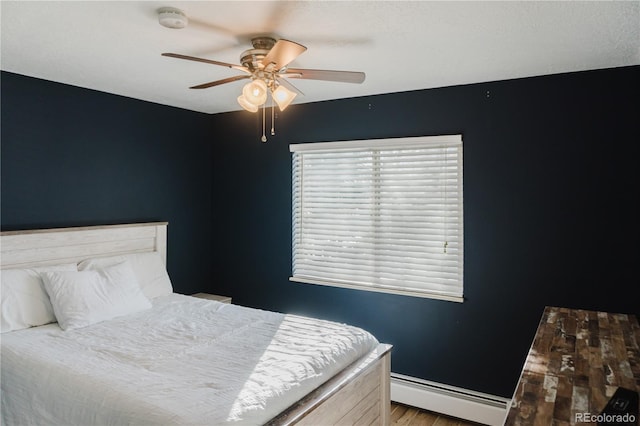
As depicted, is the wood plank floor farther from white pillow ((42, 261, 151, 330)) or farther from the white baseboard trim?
white pillow ((42, 261, 151, 330))

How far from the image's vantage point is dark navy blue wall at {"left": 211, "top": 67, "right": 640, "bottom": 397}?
9.71 feet

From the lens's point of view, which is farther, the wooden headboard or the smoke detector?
the wooden headboard

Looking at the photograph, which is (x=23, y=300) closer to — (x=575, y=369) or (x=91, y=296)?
(x=91, y=296)

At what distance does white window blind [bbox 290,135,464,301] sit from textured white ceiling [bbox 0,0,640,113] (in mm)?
665

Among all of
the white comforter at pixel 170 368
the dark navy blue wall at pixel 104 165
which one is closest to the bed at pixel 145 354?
the white comforter at pixel 170 368

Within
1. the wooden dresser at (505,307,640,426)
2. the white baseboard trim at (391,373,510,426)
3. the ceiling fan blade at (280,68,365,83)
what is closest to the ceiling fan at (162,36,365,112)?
the ceiling fan blade at (280,68,365,83)

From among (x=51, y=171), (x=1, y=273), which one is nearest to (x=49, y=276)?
(x=1, y=273)

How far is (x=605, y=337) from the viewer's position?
2260 millimetres

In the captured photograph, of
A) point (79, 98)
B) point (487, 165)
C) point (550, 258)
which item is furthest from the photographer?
point (79, 98)

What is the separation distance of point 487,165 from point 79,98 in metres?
3.26

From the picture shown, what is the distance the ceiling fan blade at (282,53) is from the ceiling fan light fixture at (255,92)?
0.12 meters

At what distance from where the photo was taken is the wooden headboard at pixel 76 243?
3.15 metres

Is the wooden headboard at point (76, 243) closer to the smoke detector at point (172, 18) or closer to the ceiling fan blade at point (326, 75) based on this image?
the smoke detector at point (172, 18)

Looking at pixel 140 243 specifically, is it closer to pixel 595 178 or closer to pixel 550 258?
pixel 550 258
